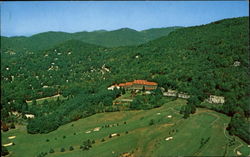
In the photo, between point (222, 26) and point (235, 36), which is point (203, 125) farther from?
point (222, 26)

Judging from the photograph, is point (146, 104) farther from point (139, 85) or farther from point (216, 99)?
point (216, 99)

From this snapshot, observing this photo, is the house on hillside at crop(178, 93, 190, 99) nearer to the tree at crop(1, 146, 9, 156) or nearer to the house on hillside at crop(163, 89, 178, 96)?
the house on hillside at crop(163, 89, 178, 96)

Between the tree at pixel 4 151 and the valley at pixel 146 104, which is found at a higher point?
the valley at pixel 146 104

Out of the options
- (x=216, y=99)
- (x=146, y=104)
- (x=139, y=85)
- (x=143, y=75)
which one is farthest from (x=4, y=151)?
(x=143, y=75)

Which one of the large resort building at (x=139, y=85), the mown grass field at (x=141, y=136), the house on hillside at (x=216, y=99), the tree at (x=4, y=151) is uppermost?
the large resort building at (x=139, y=85)

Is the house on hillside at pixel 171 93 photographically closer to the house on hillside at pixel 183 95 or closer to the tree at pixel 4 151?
the house on hillside at pixel 183 95

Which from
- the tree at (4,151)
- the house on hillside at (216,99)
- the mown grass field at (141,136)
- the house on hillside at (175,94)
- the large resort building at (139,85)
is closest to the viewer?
the mown grass field at (141,136)

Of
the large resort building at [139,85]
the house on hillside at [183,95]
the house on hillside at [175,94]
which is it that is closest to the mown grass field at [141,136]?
the house on hillside at [183,95]
